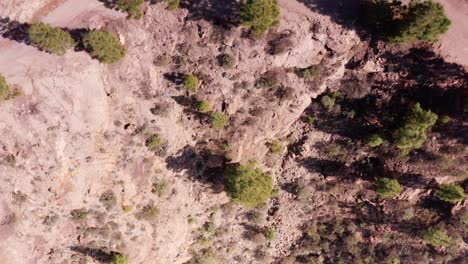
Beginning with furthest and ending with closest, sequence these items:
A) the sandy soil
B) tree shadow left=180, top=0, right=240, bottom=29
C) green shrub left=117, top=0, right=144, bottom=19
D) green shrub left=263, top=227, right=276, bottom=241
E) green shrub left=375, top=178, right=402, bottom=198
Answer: green shrub left=263, top=227, right=276, bottom=241
green shrub left=375, top=178, right=402, bottom=198
the sandy soil
tree shadow left=180, top=0, right=240, bottom=29
green shrub left=117, top=0, right=144, bottom=19

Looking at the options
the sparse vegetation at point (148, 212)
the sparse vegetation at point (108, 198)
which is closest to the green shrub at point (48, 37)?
the sparse vegetation at point (108, 198)

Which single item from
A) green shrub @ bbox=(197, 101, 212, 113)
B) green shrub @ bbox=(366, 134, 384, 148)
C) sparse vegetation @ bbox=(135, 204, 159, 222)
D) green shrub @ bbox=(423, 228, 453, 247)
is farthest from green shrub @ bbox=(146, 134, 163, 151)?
green shrub @ bbox=(423, 228, 453, 247)

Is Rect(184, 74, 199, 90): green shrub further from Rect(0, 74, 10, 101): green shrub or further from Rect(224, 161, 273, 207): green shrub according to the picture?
Rect(0, 74, 10, 101): green shrub

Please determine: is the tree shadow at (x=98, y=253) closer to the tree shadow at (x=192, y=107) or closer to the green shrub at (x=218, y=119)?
the tree shadow at (x=192, y=107)

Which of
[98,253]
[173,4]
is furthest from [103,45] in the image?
[98,253]

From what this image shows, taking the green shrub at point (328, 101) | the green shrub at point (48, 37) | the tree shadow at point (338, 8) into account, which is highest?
the tree shadow at point (338, 8)

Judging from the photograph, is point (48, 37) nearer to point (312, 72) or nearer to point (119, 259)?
point (119, 259)
